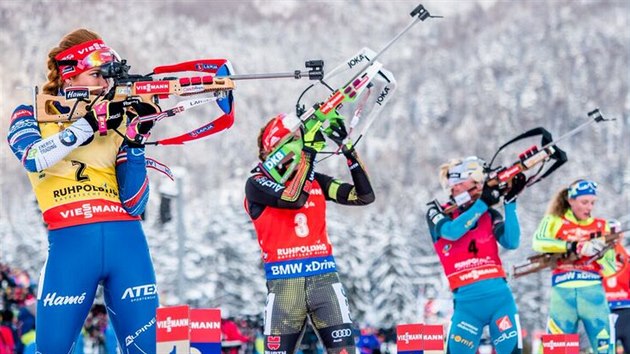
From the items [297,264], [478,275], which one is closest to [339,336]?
[297,264]

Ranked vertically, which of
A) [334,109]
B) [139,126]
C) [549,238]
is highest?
[334,109]

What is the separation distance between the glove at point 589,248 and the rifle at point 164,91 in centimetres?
540

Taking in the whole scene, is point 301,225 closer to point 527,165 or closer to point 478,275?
point 478,275

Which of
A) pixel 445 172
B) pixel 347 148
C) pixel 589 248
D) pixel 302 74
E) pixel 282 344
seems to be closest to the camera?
pixel 302 74

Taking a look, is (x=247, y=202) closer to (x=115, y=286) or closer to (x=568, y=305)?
(x=115, y=286)

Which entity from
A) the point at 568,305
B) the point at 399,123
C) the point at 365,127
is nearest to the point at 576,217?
the point at 568,305

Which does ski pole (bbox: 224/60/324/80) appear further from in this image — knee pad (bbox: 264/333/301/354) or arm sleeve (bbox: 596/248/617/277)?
arm sleeve (bbox: 596/248/617/277)

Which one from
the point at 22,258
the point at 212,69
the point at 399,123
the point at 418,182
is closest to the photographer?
the point at 212,69

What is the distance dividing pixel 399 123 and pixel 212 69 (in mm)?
181518

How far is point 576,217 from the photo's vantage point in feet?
41.7

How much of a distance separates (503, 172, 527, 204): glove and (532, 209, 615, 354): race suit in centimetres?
180

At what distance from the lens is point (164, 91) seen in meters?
7.15

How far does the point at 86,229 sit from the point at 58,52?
111cm

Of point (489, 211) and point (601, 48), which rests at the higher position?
point (601, 48)
